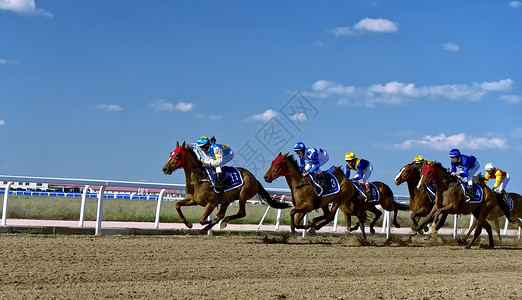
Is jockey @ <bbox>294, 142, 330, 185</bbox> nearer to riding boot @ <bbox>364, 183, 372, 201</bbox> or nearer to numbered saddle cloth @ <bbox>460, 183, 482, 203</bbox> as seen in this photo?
riding boot @ <bbox>364, 183, 372, 201</bbox>

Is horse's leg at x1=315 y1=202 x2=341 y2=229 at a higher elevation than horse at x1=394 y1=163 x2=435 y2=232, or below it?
below

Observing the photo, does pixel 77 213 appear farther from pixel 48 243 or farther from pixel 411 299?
pixel 411 299

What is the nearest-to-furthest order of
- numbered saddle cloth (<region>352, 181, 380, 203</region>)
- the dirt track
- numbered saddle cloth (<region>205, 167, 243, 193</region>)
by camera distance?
the dirt track, numbered saddle cloth (<region>205, 167, 243, 193</region>), numbered saddle cloth (<region>352, 181, 380, 203</region>)

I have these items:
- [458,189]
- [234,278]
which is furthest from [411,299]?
[458,189]

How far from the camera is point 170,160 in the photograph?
1015 cm

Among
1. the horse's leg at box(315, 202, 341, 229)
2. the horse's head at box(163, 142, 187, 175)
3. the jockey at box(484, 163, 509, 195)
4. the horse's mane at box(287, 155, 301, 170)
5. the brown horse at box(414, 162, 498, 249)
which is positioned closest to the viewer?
the horse's head at box(163, 142, 187, 175)

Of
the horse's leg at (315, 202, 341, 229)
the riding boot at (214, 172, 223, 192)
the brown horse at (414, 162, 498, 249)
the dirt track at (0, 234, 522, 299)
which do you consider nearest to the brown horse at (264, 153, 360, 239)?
the horse's leg at (315, 202, 341, 229)

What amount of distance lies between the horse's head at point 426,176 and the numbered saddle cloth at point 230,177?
128 inches

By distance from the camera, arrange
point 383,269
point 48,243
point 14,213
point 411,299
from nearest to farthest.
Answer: point 411,299 < point 383,269 < point 48,243 < point 14,213

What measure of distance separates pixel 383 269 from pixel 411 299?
2.05 meters

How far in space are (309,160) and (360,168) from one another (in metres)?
2.15

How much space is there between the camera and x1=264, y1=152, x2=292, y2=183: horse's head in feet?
35.0

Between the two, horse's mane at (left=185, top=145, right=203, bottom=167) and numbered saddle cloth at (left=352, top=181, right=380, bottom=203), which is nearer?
horse's mane at (left=185, top=145, right=203, bottom=167)

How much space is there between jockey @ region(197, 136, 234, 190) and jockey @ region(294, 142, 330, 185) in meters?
1.33
